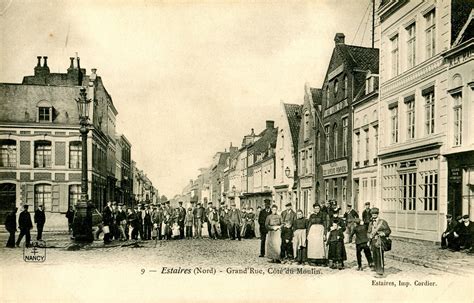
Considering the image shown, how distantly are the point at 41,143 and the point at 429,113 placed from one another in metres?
12.7

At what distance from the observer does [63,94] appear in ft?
62.5

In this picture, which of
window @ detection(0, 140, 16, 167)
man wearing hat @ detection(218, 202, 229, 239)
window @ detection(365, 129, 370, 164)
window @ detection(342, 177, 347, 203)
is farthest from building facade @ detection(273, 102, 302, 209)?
window @ detection(0, 140, 16, 167)

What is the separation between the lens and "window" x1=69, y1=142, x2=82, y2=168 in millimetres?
18722

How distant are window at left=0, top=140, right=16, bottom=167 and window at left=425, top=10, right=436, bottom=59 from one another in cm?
1155

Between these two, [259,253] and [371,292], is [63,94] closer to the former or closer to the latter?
[259,253]

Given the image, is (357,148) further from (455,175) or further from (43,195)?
(43,195)

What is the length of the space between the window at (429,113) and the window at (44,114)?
12.2 m

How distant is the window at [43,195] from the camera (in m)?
16.4

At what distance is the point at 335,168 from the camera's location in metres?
22.8

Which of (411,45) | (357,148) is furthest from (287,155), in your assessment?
(411,45)

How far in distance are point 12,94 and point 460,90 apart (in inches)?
479

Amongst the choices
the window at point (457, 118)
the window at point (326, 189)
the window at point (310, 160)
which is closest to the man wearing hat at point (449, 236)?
the window at point (457, 118)

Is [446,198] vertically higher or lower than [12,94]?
lower

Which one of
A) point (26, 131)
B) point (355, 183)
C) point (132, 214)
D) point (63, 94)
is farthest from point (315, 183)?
point (26, 131)
